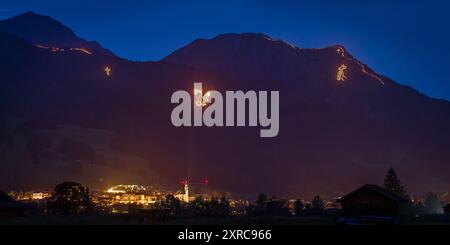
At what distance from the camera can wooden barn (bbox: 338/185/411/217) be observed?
61.9 meters

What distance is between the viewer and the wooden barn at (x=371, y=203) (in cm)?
6194

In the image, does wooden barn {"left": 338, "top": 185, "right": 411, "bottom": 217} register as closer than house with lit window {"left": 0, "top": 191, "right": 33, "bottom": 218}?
Yes

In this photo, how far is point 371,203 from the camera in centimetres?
6259

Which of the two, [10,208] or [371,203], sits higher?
[371,203]

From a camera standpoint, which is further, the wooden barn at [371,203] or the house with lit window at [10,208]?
the house with lit window at [10,208]

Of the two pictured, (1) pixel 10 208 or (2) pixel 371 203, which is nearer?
(2) pixel 371 203
